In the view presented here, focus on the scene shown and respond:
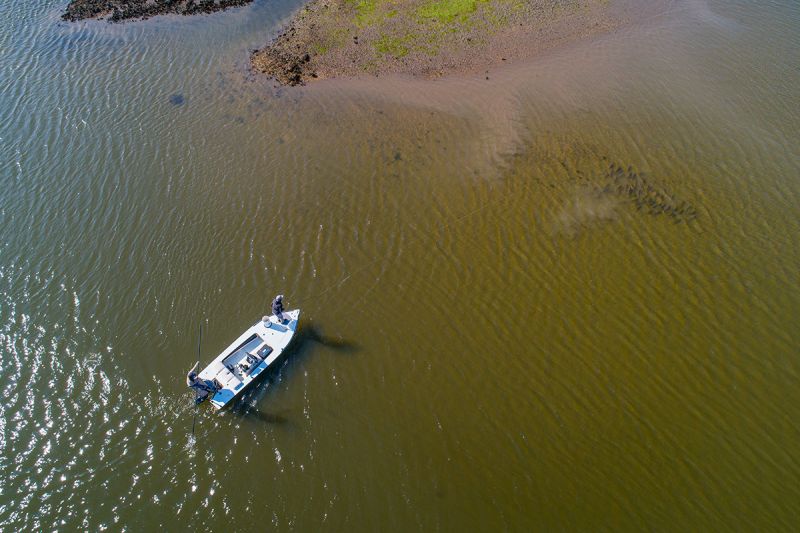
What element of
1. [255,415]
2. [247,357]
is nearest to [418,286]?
[247,357]

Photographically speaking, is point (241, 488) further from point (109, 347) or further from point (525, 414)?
point (525, 414)

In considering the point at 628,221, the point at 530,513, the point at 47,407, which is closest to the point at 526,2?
the point at 628,221

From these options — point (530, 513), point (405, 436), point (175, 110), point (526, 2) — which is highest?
point (526, 2)

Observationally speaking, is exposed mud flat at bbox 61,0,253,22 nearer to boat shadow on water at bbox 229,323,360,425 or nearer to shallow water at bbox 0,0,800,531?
shallow water at bbox 0,0,800,531

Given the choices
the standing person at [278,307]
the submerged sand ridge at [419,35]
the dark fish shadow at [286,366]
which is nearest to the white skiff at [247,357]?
the standing person at [278,307]

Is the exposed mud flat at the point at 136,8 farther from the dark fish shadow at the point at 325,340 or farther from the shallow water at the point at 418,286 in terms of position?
the dark fish shadow at the point at 325,340

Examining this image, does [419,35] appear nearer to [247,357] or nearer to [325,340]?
[325,340]
